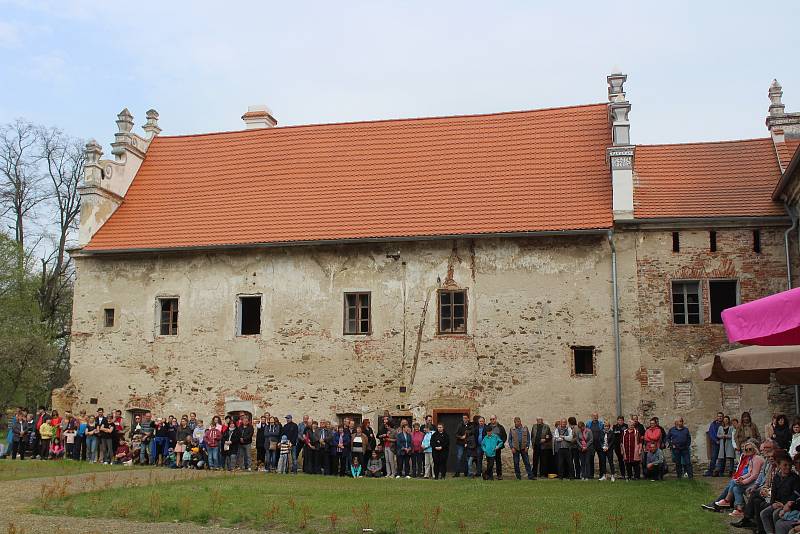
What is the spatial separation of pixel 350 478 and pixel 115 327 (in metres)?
A: 8.28

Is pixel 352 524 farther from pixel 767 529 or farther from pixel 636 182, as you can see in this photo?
pixel 636 182

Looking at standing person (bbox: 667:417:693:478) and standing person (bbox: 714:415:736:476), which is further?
standing person (bbox: 667:417:693:478)

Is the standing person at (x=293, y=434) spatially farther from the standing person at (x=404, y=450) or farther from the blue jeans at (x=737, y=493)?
the blue jeans at (x=737, y=493)

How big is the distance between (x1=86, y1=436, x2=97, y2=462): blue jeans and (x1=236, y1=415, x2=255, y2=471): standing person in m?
3.71

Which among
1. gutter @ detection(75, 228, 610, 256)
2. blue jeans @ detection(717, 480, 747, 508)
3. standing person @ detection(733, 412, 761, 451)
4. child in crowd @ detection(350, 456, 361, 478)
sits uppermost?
gutter @ detection(75, 228, 610, 256)

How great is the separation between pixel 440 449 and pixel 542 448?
84.7 inches

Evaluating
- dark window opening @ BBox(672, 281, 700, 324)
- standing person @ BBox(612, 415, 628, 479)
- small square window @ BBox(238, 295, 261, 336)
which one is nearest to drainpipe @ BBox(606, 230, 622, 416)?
standing person @ BBox(612, 415, 628, 479)

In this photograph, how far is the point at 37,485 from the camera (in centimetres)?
1502

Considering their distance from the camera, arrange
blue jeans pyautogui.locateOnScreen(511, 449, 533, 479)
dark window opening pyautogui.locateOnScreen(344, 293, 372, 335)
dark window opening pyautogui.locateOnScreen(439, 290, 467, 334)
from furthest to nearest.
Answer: dark window opening pyautogui.locateOnScreen(344, 293, 372, 335) → dark window opening pyautogui.locateOnScreen(439, 290, 467, 334) → blue jeans pyautogui.locateOnScreen(511, 449, 533, 479)

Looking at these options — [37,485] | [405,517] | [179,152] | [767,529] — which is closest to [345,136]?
[179,152]

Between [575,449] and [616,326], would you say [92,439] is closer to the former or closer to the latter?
[575,449]

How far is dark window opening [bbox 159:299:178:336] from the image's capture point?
74.3 feet

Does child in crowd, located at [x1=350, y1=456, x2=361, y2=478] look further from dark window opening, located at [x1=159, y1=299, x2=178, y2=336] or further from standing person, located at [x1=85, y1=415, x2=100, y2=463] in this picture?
standing person, located at [x1=85, y1=415, x2=100, y2=463]

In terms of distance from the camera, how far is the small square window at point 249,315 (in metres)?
22.2
